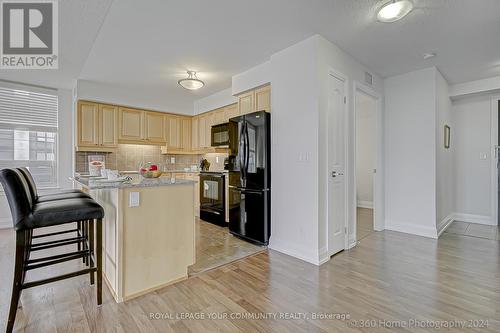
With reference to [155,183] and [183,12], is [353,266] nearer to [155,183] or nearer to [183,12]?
[155,183]

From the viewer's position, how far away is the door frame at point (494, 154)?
14.4 ft

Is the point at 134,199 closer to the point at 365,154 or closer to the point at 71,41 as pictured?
the point at 71,41

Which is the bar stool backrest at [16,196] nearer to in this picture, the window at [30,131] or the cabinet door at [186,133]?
the window at [30,131]

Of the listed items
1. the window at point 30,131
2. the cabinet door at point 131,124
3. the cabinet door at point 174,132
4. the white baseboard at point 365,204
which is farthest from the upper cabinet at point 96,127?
the white baseboard at point 365,204

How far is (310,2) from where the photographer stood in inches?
86.4

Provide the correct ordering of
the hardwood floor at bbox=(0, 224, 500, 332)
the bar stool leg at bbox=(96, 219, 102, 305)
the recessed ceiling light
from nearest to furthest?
the hardwood floor at bbox=(0, 224, 500, 332) → the bar stool leg at bbox=(96, 219, 102, 305) → the recessed ceiling light

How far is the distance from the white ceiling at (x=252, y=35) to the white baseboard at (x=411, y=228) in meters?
2.42

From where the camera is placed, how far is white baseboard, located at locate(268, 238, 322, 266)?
275 centimetres

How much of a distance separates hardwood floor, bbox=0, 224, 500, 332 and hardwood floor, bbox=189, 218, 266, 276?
6.3 inches

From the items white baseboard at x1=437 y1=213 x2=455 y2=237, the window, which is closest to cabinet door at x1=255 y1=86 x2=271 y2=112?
white baseboard at x1=437 y1=213 x2=455 y2=237

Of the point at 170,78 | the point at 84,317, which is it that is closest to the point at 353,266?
the point at 84,317

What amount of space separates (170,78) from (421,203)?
455 centimetres

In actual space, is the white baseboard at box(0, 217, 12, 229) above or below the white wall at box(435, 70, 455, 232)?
below

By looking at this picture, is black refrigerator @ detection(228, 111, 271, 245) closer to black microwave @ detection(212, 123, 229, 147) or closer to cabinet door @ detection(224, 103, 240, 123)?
black microwave @ detection(212, 123, 229, 147)
